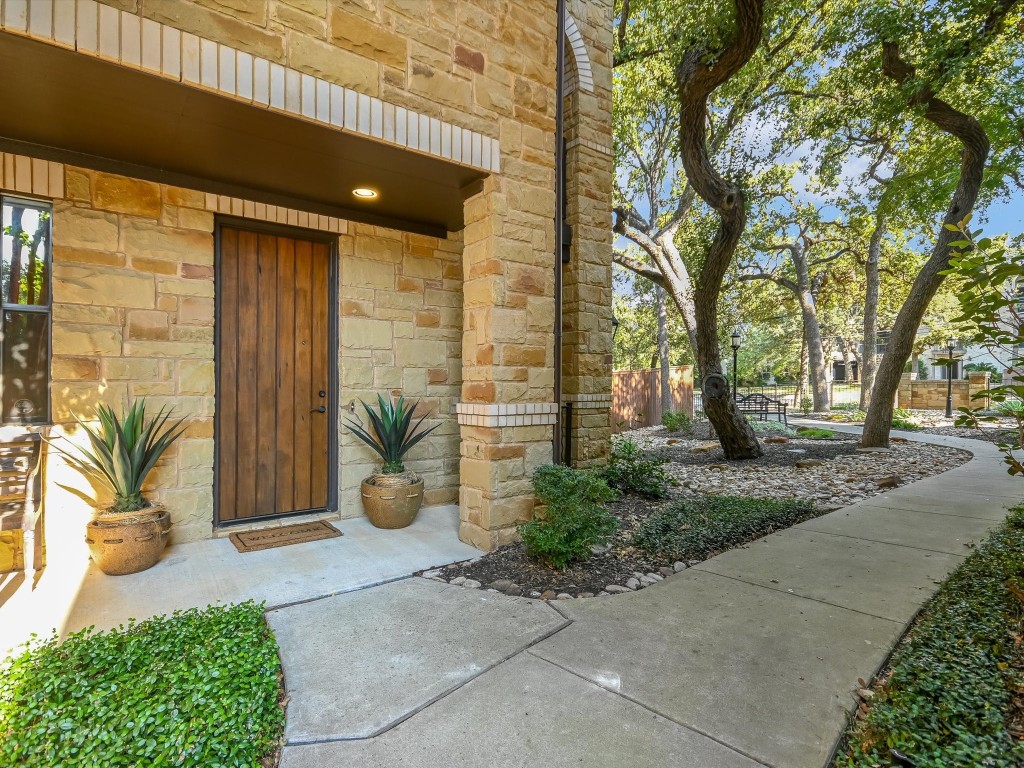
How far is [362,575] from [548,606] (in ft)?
3.53

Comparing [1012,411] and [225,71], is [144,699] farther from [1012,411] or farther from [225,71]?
[1012,411]

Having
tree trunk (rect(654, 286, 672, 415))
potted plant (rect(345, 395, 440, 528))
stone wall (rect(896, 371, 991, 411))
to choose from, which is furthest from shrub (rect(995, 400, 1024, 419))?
tree trunk (rect(654, 286, 672, 415))

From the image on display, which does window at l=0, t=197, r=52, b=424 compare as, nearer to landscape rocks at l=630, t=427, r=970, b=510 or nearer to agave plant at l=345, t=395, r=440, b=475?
agave plant at l=345, t=395, r=440, b=475

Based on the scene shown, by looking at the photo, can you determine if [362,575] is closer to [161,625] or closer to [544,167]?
[161,625]

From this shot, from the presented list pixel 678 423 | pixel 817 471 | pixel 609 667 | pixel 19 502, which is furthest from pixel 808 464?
pixel 19 502

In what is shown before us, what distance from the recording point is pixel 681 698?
1.73 m

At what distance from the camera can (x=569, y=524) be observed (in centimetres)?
287

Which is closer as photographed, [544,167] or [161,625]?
[161,625]

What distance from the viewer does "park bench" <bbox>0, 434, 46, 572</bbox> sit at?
2.62 m

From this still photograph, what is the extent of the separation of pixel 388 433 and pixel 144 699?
89.7 inches

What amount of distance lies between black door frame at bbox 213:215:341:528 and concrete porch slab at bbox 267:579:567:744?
1432 millimetres

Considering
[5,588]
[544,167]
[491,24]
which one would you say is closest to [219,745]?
[5,588]

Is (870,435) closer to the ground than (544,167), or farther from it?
closer to the ground

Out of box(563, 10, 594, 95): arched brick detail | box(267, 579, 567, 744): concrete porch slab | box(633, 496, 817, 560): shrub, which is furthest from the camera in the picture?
box(563, 10, 594, 95): arched brick detail
